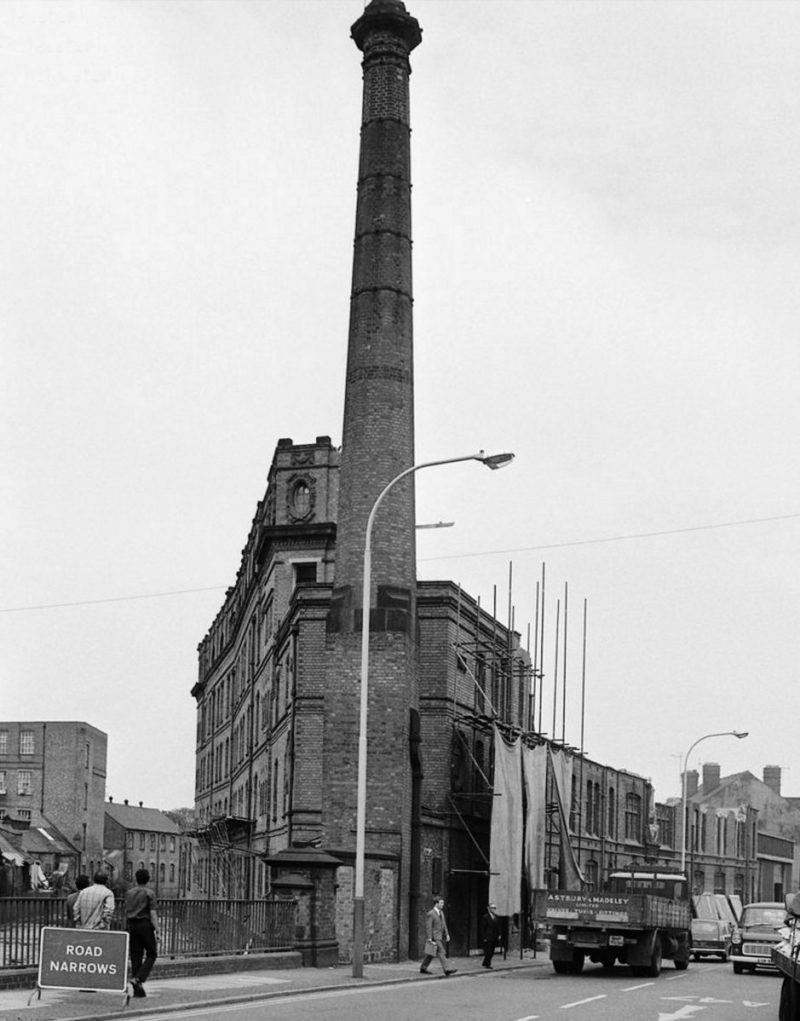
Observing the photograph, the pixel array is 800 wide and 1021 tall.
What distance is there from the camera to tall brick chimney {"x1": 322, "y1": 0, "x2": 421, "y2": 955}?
3319 centimetres

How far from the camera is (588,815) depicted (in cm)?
6234

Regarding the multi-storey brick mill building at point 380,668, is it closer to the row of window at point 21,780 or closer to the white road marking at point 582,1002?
the white road marking at point 582,1002

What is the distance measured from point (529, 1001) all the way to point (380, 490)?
1473 cm

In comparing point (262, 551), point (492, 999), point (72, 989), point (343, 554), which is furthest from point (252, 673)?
point (72, 989)

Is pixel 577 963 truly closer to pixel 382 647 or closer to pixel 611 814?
pixel 382 647

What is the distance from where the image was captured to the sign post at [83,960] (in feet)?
58.5

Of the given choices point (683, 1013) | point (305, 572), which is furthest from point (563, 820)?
point (683, 1013)

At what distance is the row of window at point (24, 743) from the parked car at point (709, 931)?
3036 inches

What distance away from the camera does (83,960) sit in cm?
1794

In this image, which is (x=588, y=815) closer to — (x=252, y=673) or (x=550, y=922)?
(x=252, y=673)

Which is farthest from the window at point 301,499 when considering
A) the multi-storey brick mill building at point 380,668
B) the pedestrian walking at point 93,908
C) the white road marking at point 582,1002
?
the pedestrian walking at point 93,908

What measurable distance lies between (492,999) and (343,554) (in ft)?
46.1

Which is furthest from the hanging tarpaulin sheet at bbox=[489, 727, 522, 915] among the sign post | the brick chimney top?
the brick chimney top

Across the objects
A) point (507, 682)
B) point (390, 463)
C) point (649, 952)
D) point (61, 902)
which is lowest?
point (649, 952)
